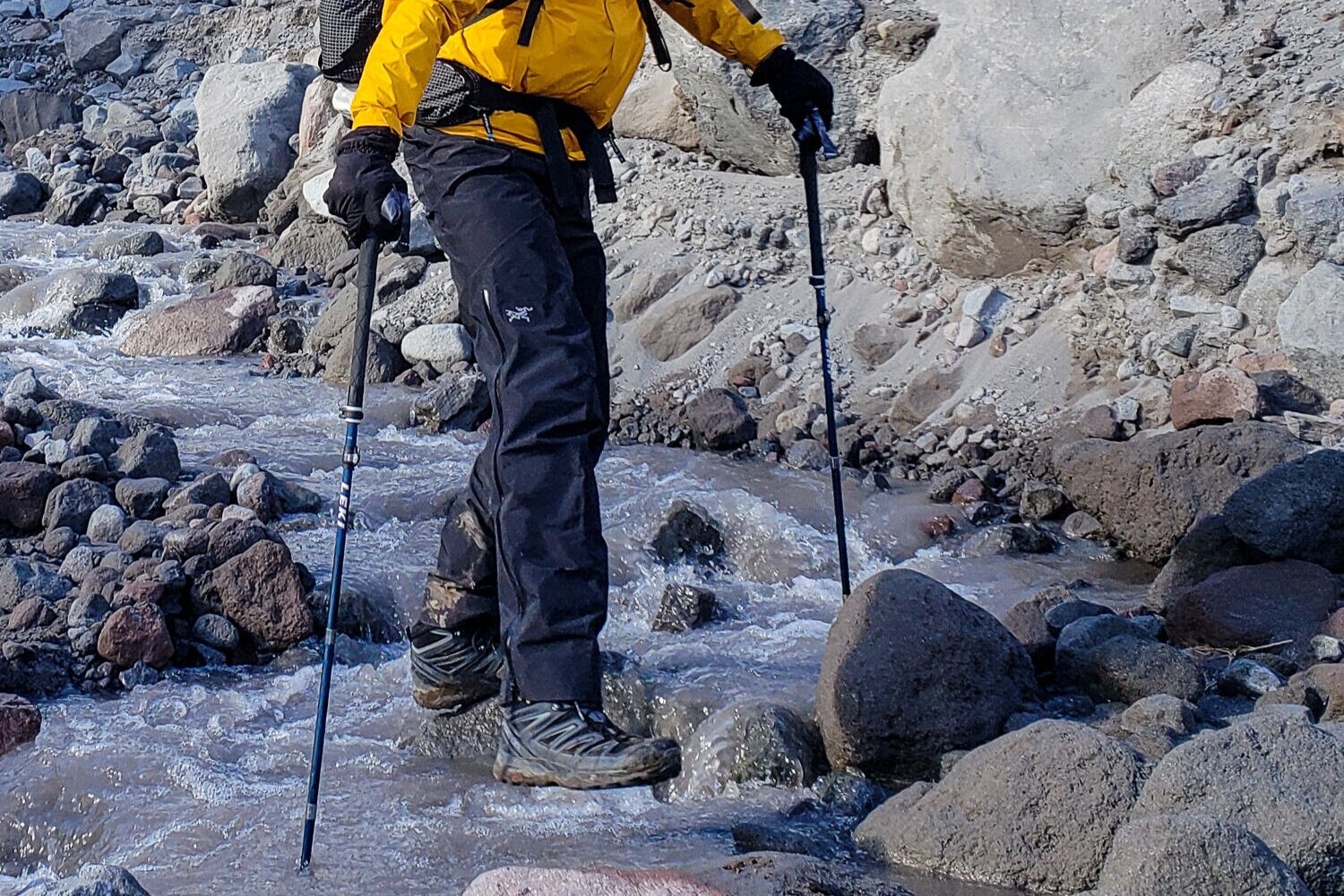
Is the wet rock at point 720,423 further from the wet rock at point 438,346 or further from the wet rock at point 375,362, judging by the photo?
the wet rock at point 375,362

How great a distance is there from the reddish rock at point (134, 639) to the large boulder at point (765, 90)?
6.01m

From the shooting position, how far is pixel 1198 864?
3039mm

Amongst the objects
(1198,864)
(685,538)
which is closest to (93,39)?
(685,538)

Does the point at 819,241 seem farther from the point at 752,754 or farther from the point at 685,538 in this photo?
the point at 752,754

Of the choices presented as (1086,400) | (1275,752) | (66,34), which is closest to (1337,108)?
(1086,400)

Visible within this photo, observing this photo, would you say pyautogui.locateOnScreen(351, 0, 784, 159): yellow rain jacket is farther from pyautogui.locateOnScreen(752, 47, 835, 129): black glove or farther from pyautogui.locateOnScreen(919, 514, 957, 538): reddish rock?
pyautogui.locateOnScreen(919, 514, 957, 538): reddish rock

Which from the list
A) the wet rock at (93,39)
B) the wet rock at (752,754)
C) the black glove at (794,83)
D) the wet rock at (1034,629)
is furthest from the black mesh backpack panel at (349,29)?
the wet rock at (93,39)

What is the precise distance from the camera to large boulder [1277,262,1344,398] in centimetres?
679

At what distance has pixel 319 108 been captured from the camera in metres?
14.0

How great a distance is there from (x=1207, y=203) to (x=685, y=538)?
3.18 metres

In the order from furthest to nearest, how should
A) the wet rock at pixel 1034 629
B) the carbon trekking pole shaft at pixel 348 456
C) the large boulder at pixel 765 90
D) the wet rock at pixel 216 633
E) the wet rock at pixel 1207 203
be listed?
the large boulder at pixel 765 90 < the wet rock at pixel 1207 203 < the wet rock at pixel 216 633 < the wet rock at pixel 1034 629 < the carbon trekking pole shaft at pixel 348 456

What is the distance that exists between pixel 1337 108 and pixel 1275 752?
490cm

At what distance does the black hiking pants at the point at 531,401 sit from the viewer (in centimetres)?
397

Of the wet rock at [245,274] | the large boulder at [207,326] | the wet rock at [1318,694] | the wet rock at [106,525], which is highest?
the wet rock at [245,274]
